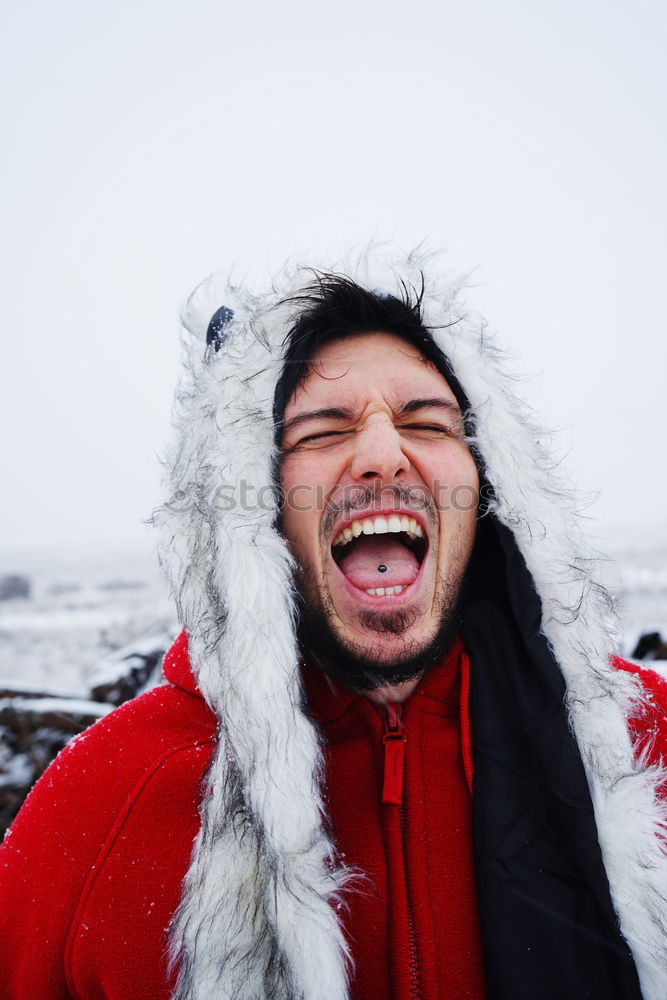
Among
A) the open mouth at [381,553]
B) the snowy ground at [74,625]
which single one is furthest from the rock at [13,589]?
the open mouth at [381,553]

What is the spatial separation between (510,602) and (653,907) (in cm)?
80

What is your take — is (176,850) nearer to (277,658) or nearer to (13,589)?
(277,658)

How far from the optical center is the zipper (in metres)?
1.18

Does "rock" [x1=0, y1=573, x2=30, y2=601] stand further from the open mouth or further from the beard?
the beard

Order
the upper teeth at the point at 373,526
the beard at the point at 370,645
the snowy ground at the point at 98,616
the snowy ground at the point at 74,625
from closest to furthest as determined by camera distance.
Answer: the beard at the point at 370,645
the upper teeth at the point at 373,526
the snowy ground at the point at 98,616
the snowy ground at the point at 74,625

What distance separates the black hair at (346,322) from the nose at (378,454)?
31cm

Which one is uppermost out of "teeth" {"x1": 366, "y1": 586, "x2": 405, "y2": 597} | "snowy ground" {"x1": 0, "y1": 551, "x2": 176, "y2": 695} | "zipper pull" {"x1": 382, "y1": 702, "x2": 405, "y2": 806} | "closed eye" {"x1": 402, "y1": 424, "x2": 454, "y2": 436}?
"closed eye" {"x1": 402, "y1": 424, "x2": 454, "y2": 436}

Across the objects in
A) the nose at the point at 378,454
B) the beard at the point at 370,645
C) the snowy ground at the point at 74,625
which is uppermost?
the nose at the point at 378,454

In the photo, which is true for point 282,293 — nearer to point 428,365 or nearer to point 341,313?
point 341,313

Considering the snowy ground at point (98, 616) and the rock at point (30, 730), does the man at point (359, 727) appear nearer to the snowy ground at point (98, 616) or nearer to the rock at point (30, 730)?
the snowy ground at point (98, 616)

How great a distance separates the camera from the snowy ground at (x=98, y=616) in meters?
8.95

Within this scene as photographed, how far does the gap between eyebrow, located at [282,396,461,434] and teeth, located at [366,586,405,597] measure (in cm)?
55

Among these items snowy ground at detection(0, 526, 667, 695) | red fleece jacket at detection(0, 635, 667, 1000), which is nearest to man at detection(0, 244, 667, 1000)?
red fleece jacket at detection(0, 635, 667, 1000)

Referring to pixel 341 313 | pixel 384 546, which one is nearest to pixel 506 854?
pixel 384 546
